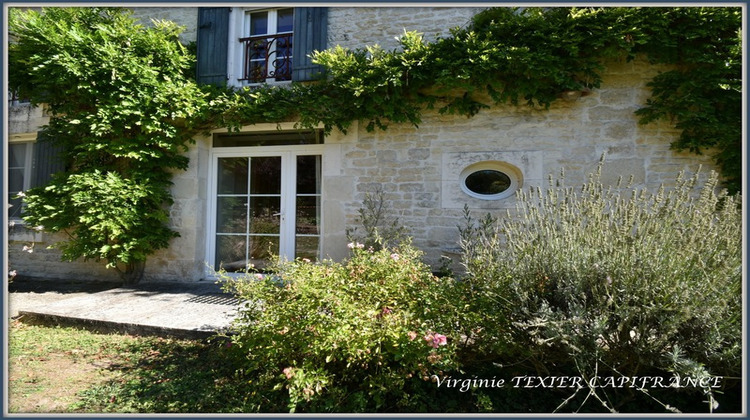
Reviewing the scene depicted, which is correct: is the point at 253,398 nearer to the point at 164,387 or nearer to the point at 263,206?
the point at 164,387

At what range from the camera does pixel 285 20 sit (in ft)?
17.9

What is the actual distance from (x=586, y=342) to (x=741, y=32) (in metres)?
3.75

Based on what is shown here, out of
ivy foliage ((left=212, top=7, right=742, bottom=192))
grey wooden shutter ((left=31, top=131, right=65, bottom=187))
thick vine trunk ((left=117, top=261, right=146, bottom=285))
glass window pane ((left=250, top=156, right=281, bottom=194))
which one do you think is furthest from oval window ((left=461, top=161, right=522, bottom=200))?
grey wooden shutter ((left=31, top=131, right=65, bottom=187))

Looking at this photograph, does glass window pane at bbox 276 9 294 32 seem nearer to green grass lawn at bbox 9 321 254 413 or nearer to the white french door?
the white french door

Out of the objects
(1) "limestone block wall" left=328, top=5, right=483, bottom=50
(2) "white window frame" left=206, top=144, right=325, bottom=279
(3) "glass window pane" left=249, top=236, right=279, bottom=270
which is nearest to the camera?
(1) "limestone block wall" left=328, top=5, right=483, bottom=50

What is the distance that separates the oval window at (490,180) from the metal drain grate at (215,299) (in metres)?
2.86

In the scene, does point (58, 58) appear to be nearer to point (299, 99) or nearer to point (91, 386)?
Result: point (299, 99)

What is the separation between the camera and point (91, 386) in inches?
97.3

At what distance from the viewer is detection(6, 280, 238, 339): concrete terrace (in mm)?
3400

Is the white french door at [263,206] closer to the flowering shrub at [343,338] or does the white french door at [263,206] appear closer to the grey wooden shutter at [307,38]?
the grey wooden shutter at [307,38]

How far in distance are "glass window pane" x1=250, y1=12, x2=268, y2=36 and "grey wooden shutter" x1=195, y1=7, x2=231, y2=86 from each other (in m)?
0.33

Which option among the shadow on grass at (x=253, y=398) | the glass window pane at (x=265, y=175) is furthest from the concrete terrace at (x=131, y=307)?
the glass window pane at (x=265, y=175)

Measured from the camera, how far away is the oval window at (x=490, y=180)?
15.3ft

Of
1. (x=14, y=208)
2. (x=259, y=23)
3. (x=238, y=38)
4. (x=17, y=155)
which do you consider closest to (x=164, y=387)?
(x=238, y=38)
